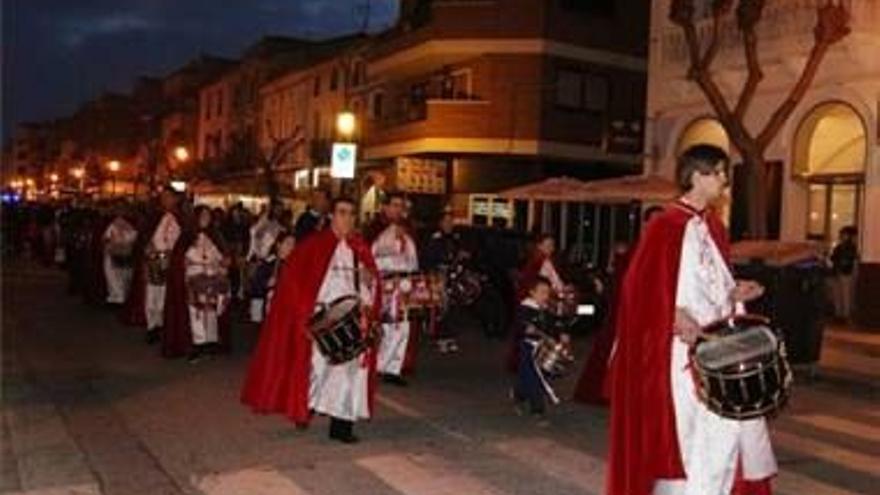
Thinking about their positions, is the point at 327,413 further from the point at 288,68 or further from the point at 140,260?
the point at 288,68

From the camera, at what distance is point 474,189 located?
137ft

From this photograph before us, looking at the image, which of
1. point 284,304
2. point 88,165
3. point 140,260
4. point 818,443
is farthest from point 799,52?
point 88,165

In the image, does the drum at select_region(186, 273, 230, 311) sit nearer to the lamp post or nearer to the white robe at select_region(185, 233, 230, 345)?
the white robe at select_region(185, 233, 230, 345)

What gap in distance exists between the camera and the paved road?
30.3ft

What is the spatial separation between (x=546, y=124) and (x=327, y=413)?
29209 mm

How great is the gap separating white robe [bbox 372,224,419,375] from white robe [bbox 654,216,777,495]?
7.61m

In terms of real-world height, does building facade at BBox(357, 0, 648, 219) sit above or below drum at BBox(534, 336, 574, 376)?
above

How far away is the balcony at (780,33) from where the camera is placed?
73.6 ft

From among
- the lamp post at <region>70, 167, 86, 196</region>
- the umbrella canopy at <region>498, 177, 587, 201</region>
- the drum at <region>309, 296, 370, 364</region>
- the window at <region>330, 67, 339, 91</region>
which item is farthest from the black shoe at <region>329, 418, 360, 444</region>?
the lamp post at <region>70, 167, 86, 196</region>

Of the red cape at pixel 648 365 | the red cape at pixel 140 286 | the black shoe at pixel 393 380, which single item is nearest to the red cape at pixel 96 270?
the red cape at pixel 140 286

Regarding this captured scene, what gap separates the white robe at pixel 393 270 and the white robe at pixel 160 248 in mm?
3787

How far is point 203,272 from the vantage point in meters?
16.1

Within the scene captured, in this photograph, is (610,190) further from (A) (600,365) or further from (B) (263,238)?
(A) (600,365)

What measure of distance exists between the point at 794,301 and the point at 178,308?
7.22m
